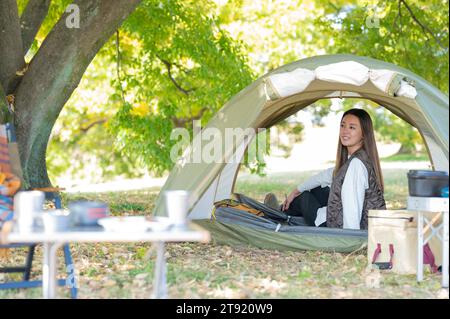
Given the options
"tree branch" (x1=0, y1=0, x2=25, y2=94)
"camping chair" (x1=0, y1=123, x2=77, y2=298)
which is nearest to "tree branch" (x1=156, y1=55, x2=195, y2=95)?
"tree branch" (x1=0, y1=0, x2=25, y2=94)

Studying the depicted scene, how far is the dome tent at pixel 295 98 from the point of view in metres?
4.83

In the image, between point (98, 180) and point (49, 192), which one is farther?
point (98, 180)

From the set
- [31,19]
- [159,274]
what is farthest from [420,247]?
[31,19]

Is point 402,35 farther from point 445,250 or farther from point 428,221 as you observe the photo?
point 445,250

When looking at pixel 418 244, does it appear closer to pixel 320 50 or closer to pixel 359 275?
pixel 359 275

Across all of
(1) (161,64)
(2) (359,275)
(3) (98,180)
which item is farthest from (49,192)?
(3) (98,180)

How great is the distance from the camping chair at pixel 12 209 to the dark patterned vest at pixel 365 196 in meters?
2.45

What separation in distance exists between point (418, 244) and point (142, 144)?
5.73 m

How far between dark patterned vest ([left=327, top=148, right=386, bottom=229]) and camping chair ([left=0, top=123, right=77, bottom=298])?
8.04 ft

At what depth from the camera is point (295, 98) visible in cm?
645

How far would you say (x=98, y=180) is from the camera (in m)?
20.5

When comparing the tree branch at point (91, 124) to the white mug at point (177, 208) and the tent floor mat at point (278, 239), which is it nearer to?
the tent floor mat at point (278, 239)

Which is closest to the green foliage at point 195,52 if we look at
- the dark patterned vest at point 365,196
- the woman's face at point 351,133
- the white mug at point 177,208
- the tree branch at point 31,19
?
the tree branch at point 31,19

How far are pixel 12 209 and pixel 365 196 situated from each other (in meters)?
2.95
